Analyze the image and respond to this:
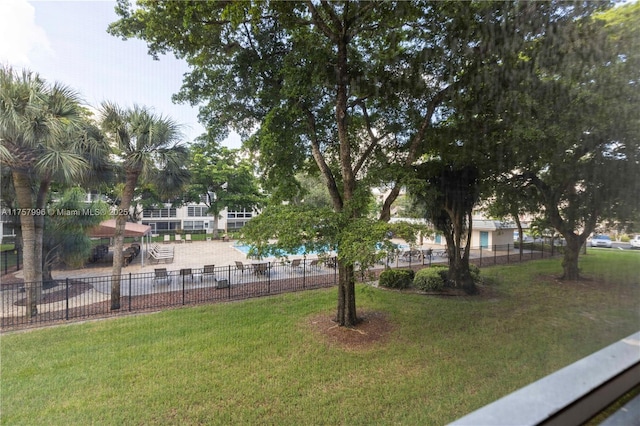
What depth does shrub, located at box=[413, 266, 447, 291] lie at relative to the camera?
345 centimetres

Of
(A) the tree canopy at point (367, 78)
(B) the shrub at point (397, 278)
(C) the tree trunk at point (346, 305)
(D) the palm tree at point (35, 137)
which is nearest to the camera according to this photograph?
(D) the palm tree at point (35, 137)

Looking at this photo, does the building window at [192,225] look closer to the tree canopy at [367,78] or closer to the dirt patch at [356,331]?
the tree canopy at [367,78]

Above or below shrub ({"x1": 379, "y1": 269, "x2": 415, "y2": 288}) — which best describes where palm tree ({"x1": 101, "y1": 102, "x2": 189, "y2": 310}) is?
above

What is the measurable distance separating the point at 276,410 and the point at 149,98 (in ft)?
5.28

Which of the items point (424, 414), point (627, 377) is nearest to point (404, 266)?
point (424, 414)

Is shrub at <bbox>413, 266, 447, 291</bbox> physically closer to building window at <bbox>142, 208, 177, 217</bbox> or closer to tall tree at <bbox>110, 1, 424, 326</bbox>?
tall tree at <bbox>110, 1, 424, 326</bbox>

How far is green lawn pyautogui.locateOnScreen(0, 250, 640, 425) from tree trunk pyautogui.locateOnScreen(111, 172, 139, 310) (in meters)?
0.32

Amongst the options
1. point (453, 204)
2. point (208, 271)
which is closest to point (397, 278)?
point (453, 204)

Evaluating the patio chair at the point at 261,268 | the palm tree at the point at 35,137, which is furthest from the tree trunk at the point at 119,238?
the patio chair at the point at 261,268

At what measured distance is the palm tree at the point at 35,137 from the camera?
1033 millimetres

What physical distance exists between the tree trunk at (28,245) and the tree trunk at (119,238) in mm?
382

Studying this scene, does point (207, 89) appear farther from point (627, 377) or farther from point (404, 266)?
point (404, 266)

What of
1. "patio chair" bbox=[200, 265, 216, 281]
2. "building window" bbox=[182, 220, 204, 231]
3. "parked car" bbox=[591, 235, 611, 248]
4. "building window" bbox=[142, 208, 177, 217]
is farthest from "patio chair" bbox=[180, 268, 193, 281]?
"parked car" bbox=[591, 235, 611, 248]

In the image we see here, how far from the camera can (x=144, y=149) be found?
5.14 ft
